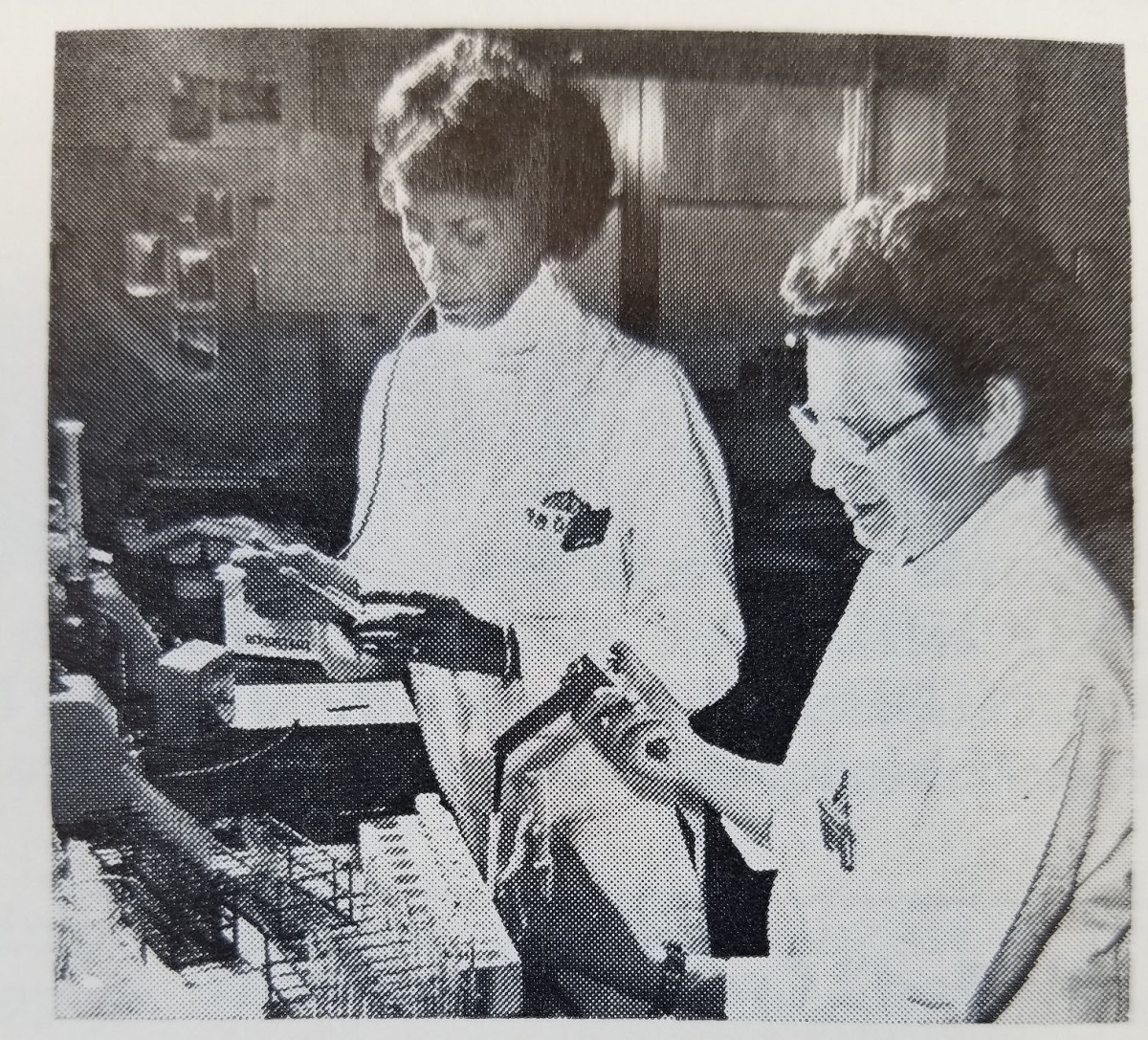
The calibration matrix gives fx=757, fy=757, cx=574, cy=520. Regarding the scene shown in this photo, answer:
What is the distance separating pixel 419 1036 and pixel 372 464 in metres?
0.47

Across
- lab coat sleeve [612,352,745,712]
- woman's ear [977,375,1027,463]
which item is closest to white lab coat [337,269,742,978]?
lab coat sleeve [612,352,745,712]

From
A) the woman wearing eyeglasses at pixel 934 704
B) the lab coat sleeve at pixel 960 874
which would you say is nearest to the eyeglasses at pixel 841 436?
the woman wearing eyeglasses at pixel 934 704

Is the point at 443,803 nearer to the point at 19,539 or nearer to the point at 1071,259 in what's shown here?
the point at 19,539

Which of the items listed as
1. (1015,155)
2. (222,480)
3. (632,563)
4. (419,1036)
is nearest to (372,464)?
(222,480)

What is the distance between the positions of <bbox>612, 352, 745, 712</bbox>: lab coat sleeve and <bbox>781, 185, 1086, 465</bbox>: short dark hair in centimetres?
14

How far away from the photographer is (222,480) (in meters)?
0.62

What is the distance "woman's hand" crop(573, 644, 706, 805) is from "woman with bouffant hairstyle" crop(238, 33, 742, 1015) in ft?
0.05

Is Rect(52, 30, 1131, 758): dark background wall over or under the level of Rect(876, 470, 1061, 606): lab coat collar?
over

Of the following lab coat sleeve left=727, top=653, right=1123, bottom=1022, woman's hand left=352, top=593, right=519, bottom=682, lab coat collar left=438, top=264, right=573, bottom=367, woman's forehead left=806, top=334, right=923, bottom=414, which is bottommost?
lab coat sleeve left=727, top=653, right=1123, bottom=1022

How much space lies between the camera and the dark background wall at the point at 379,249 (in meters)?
0.62

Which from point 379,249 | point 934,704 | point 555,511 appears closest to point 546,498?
point 555,511

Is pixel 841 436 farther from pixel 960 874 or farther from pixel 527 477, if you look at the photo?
pixel 960 874

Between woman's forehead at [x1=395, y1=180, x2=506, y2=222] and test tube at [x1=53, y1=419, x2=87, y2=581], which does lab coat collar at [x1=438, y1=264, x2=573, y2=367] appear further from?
test tube at [x1=53, y1=419, x2=87, y2=581]

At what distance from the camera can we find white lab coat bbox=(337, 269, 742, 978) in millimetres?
617
